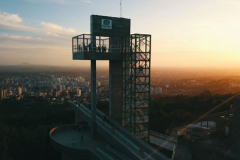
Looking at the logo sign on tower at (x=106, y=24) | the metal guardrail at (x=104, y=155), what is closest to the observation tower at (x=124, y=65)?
the logo sign on tower at (x=106, y=24)

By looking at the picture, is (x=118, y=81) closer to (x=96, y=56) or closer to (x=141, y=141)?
(x=96, y=56)

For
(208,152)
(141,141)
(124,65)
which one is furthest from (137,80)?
(208,152)

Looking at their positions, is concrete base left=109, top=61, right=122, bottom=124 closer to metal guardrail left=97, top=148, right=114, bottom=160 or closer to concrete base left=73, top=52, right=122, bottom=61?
concrete base left=73, top=52, right=122, bottom=61

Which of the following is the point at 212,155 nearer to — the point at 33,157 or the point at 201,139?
the point at 201,139

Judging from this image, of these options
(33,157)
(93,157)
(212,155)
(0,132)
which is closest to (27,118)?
(0,132)

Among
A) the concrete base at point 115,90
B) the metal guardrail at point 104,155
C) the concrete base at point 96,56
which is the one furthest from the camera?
the concrete base at point 115,90

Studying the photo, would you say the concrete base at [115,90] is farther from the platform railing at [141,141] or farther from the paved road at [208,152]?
the paved road at [208,152]
